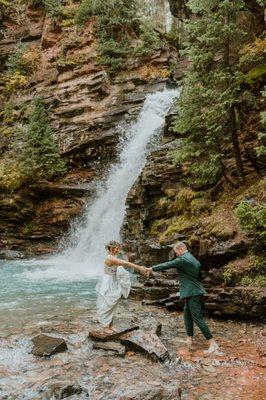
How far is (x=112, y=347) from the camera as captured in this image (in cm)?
784

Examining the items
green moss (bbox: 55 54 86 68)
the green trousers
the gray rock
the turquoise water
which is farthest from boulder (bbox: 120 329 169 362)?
green moss (bbox: 55 54 86 68)

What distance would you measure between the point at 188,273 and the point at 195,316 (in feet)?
2.67

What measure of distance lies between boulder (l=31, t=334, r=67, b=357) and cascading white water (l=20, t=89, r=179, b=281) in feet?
30.1

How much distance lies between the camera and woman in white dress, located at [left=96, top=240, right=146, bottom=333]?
28.1 feet

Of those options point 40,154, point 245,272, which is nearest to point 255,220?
point 245,272

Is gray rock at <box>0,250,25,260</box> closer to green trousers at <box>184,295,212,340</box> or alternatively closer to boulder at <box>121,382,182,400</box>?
green trousers at <box>184,295,212,340</box>

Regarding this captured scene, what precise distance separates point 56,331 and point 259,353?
4189 millimetres

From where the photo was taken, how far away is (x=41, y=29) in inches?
1313

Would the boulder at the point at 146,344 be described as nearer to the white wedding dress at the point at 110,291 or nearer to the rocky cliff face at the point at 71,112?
the white wedding dress at the point at 110,291

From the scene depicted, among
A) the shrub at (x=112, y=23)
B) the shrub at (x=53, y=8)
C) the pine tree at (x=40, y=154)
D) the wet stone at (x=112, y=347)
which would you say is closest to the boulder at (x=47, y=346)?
the wet stone at (x=112, y=347)

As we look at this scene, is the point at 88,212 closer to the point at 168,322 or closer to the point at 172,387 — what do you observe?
the point at 168,322

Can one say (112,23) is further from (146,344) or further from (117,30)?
(146,344)

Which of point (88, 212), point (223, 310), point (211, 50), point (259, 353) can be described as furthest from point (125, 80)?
point (259, 353)

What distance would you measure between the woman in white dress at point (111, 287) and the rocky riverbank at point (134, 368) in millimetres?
558
